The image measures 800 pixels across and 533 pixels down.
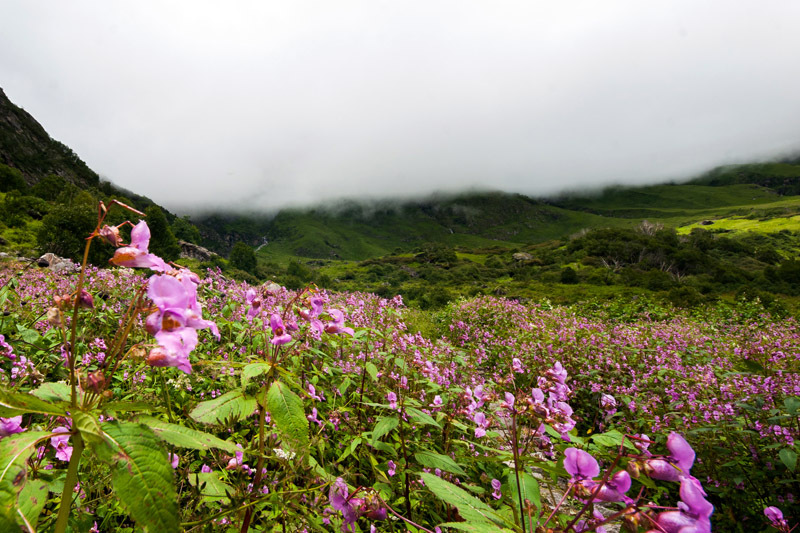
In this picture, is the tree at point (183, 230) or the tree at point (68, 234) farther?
the tree at point (183, 230)

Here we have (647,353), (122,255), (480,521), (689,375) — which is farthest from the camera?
(647,353)

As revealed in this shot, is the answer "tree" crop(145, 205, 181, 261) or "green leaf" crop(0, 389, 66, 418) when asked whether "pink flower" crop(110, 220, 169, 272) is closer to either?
"green leaf" crop(0, 389, 66, 418)

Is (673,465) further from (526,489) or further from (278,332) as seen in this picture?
(278,332)

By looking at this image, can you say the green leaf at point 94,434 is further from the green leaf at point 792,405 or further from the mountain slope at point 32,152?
the mountain slope at point 32,152

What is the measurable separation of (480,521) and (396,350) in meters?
2.48

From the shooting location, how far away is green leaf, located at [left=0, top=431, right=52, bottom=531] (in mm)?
742

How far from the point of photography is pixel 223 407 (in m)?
1.47

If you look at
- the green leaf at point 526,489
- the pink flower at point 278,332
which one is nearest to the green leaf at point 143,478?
the pink flower at point 278,332

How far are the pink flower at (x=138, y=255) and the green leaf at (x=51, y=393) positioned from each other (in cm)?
45

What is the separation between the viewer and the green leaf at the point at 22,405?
32.9 inches

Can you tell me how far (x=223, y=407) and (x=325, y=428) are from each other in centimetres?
A: 174

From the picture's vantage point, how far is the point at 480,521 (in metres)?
1.25

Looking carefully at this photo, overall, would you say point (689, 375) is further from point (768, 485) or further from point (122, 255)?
point (122, 255)

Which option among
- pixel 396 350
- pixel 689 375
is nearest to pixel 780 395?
pixel 689 375
